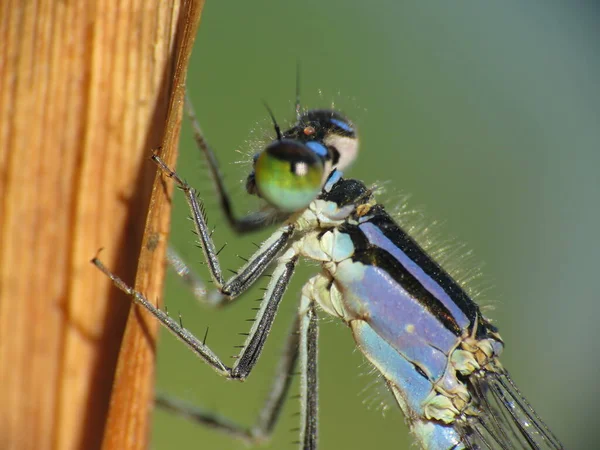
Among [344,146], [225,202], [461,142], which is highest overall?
[461,142]

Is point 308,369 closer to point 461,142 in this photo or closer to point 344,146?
point 344,146

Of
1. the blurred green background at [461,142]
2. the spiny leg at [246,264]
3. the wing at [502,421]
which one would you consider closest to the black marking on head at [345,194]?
the spiny leg at [246,264]

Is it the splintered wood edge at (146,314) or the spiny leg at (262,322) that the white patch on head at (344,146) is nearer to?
the spiny leg at (262,322)

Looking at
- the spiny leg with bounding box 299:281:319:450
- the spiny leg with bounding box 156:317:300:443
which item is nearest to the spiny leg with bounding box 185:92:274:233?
the spiny leg with bounding box 299:281:319:450

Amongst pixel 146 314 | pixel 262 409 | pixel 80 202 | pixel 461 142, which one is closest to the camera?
pixel 80 202

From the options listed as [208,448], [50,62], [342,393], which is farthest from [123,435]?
[342,393]

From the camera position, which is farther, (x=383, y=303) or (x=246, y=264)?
(x=246, y=264)

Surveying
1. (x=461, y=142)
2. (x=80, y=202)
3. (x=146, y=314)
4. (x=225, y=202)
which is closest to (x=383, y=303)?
(x=225, y=202)
